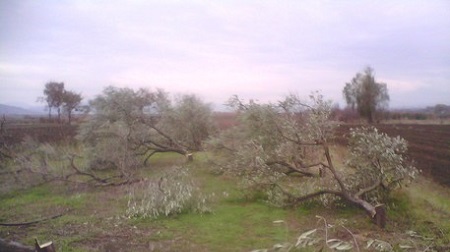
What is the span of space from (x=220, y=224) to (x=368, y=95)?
38777mm

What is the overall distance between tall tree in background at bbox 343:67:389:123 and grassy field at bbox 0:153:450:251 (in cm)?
3392

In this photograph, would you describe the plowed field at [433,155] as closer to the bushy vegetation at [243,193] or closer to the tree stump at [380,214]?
the bushy vegetation at [243,193]

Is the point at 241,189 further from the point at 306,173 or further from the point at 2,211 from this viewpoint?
the point at 2,211

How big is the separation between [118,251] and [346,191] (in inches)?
197

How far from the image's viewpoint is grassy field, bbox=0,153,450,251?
710cm

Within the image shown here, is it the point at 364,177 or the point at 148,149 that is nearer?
the point at 364,177

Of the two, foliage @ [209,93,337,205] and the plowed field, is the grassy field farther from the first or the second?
the plowed field

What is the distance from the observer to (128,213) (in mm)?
8898

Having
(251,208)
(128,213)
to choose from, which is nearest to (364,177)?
(251,208)

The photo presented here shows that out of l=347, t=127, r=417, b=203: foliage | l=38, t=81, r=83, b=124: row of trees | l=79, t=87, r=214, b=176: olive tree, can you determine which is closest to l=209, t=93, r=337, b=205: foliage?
l=347, t=127, r=417, b=203: foliage

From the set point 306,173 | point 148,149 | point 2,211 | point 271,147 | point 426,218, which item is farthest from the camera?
point 148,149

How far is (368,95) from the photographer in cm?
4325

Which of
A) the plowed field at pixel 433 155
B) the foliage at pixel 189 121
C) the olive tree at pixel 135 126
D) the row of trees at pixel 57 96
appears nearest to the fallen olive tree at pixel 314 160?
the plowed field at pixel 433 155

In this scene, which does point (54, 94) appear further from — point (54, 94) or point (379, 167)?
point (379, 167)
